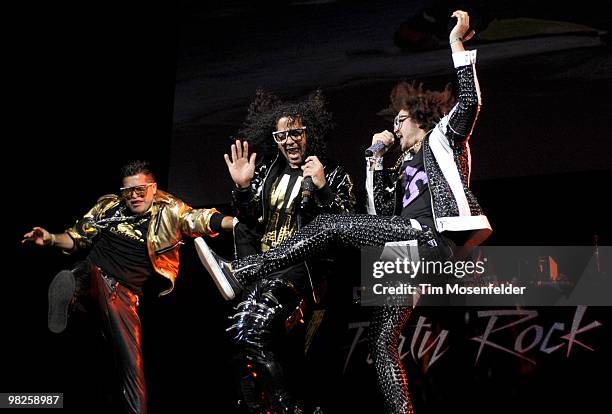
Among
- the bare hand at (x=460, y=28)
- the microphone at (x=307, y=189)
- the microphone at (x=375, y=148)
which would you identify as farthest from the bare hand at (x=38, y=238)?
the bare hand at (x=460, y=28)

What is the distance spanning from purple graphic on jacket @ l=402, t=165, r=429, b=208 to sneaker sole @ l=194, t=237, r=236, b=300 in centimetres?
83

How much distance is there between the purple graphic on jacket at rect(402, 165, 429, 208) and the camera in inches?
125

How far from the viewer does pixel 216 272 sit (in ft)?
9.87

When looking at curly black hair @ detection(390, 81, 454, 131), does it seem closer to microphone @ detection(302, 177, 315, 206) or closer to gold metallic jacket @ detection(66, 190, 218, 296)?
microphone @ detection(302, 177, 315, 206)

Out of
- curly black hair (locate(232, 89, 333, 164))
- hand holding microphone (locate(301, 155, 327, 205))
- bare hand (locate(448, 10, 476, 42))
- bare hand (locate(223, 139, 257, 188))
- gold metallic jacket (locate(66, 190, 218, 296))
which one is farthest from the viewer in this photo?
gold metallic jacket (locate(66, 190, 218, 296))

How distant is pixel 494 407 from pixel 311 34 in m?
2.28

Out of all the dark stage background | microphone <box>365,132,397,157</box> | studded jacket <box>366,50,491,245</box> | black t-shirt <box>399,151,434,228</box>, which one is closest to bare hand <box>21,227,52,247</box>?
the dark stage background

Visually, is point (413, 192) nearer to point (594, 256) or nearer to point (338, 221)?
point (338, 221)

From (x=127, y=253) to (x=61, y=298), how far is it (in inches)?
15.5

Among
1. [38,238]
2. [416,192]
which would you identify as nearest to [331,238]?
[416,192]

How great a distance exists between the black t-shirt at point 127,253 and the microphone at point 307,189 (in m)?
1.10

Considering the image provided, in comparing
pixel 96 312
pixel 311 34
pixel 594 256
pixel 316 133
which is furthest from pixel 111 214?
pixel 594 256

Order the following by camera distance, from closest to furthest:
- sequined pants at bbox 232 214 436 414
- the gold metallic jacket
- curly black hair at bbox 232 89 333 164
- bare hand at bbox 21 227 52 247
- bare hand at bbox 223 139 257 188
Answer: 1. sequined pants at bbox 232 214 436 414
2. bare hand at bbox 223 139 257 188
3. curly black hair at bbox 232 89 333 164
4. the gold metallic jacket
5. bare hand at bbox 21 227 52 247

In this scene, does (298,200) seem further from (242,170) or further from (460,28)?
(460,28)
